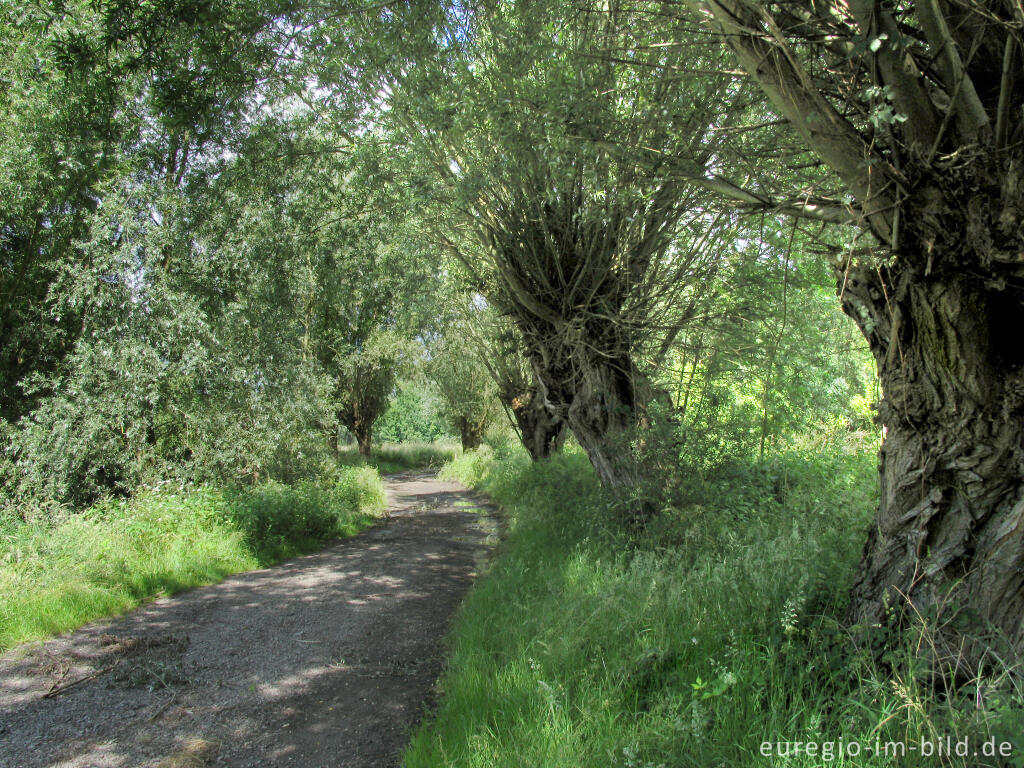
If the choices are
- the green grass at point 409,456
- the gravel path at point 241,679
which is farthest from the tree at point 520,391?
the green grass at point 409,456

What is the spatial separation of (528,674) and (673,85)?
16.8ft

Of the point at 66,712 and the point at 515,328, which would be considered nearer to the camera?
the point at 66,712

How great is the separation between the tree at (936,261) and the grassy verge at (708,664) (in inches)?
16.0

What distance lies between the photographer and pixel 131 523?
846 centimetres

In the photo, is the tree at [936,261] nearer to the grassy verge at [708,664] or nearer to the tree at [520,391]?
the grassy verge at [708,664]

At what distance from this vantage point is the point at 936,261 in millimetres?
3021

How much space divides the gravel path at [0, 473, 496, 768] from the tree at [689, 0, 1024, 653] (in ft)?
11.2

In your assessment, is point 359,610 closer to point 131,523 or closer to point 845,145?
point 131,523

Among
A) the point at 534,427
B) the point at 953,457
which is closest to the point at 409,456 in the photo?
the point at 534,427

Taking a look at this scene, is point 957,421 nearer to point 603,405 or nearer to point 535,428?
point 603,405

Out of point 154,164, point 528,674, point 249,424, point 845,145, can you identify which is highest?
point 154,164

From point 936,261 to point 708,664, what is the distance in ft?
8.01

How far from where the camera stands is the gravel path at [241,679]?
4000 mm

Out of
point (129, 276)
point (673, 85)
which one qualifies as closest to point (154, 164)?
point (129, 276)
